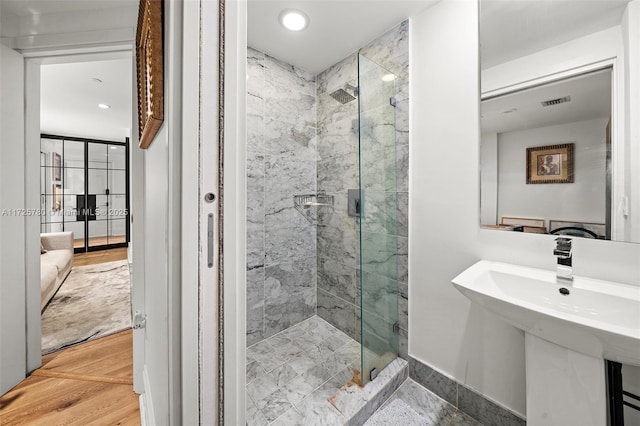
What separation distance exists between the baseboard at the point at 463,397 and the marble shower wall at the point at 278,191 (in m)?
1.08

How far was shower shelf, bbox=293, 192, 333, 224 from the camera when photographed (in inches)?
89.2

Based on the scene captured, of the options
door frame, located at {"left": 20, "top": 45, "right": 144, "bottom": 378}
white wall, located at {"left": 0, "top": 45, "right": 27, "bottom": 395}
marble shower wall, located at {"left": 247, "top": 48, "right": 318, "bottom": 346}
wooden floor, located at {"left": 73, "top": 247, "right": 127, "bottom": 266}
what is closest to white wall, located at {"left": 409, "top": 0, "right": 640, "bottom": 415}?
marble shower wall, located at {"left": 247, "top": 48, "right": 318, "bottom": 346}

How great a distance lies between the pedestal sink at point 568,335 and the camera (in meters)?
0.82

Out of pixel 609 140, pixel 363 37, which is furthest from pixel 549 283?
pixel 363 37

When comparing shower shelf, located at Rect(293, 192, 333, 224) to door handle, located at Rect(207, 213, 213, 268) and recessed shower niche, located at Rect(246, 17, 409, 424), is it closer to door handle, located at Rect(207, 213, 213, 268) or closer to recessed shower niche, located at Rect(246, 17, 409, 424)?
recessed shower niche, located at Rect(246, 17, 409, 424)

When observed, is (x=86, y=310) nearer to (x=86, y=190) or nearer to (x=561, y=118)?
(x=86, y=190)

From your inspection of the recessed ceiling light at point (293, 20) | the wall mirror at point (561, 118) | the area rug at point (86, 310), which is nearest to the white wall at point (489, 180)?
the wall mirror at point (561, 118)

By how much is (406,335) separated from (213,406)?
1.40 m

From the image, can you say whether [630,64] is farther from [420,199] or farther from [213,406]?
[213,406]

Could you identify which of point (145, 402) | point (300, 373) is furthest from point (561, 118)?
point (145, 402)

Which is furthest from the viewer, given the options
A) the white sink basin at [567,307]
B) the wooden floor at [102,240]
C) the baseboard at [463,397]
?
the wooden floor at [102,240]

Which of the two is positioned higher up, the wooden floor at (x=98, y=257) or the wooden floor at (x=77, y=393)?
the wooden floor at (x=98, y=257)

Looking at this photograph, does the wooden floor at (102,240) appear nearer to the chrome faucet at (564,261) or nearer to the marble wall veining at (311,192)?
the marble wall veining at (311,192)

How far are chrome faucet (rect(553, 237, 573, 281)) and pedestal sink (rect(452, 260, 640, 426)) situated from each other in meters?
0.03
